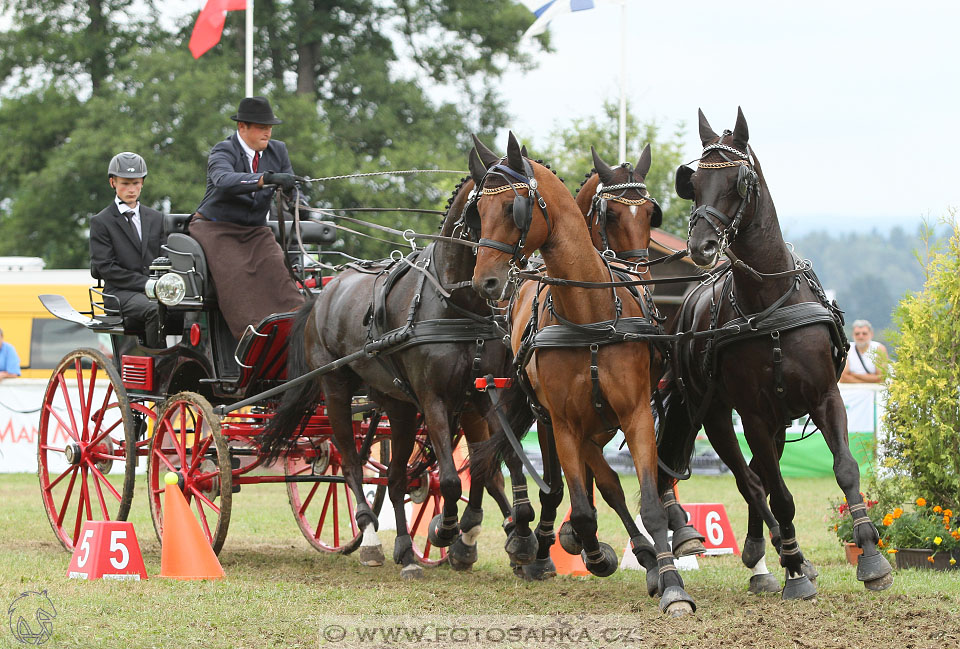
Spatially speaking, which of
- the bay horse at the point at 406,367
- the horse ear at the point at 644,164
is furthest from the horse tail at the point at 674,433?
the horse ear at the point at 644,164

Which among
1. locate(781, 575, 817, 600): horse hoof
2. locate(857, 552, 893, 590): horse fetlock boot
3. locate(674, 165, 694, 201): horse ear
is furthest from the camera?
locate(674, 165, 694, 201): horse ear

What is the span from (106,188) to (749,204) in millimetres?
21874

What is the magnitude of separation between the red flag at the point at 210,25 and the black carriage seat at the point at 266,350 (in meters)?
8.25

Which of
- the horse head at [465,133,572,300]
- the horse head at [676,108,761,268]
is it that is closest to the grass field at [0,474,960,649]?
the horse head at [465,133,572,300]

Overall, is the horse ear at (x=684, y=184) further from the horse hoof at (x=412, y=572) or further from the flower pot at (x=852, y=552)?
the flower pot at (x=852, y=552)

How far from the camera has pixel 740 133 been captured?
5859 millimetres

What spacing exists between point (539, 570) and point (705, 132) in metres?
2.85

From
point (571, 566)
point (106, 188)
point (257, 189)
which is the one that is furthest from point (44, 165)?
point (571, 566)

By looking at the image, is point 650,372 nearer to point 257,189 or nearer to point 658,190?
point 257,189

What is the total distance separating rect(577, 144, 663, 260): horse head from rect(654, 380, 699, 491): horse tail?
3.04ft

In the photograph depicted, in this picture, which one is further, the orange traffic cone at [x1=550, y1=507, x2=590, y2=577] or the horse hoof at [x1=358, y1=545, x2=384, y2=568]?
the horse hoof at [x1=358, y1=545, x2=384, y2=568]

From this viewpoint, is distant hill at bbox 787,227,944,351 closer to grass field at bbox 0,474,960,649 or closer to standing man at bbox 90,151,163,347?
standing man at bbox 90,151,163,347

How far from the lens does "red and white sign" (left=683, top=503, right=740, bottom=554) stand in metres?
8.35

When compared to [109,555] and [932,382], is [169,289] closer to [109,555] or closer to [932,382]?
[109,555]
